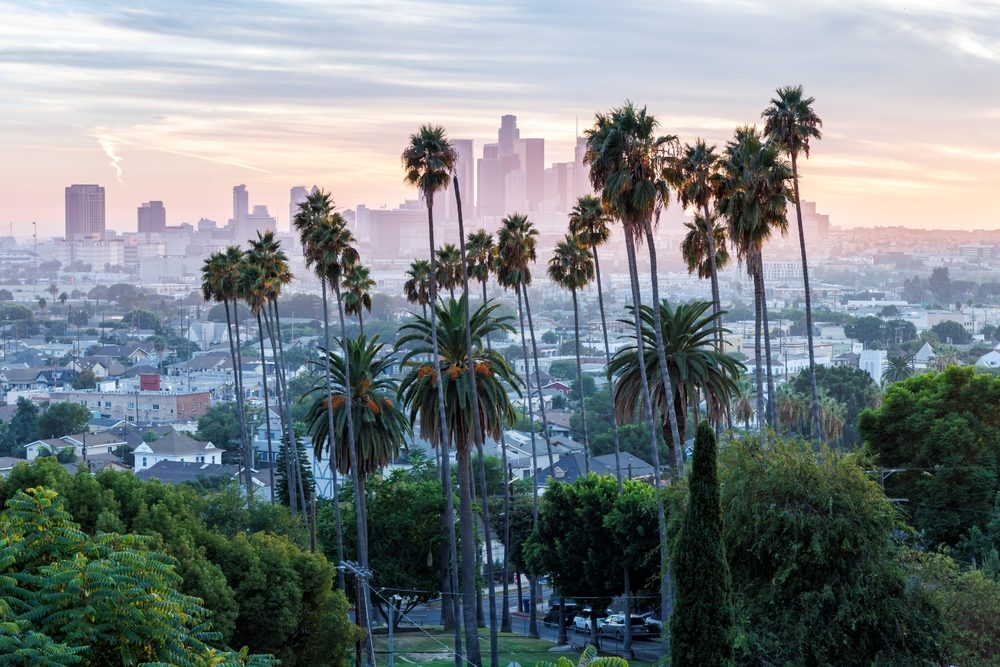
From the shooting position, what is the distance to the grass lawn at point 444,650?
38859 millimetres

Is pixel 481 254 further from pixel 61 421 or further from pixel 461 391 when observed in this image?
pixel 61 421

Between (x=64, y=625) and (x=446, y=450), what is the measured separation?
19.9 m

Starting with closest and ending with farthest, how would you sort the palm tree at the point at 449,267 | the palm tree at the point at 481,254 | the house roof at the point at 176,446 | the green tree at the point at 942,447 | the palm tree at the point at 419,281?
the green tree at the point at 942,447
the palm tree at the point at 419,281
the palm tree at the point at 481,254
the palm tree at the point at 449,267
the house roof at the point at 176,446

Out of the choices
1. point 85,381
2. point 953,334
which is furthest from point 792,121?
point 953,334

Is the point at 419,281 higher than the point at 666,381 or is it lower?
higher

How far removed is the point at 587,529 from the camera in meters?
38.4

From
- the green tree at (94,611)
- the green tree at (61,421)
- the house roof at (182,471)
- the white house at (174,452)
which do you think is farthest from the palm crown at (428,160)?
the green tree at (61,421)

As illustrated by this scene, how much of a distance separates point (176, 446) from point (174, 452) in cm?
90

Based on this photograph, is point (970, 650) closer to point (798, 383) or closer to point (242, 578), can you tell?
point (242, 578)

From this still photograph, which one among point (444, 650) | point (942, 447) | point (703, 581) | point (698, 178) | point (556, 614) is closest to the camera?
point (703, 581)

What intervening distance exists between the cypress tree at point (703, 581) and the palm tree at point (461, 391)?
46.5ft

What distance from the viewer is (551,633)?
4631 cm

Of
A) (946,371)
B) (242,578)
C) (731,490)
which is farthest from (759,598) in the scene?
(946,371)

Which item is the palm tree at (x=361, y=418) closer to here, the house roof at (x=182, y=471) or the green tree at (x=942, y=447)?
the green tree at (x=942, y=447)
